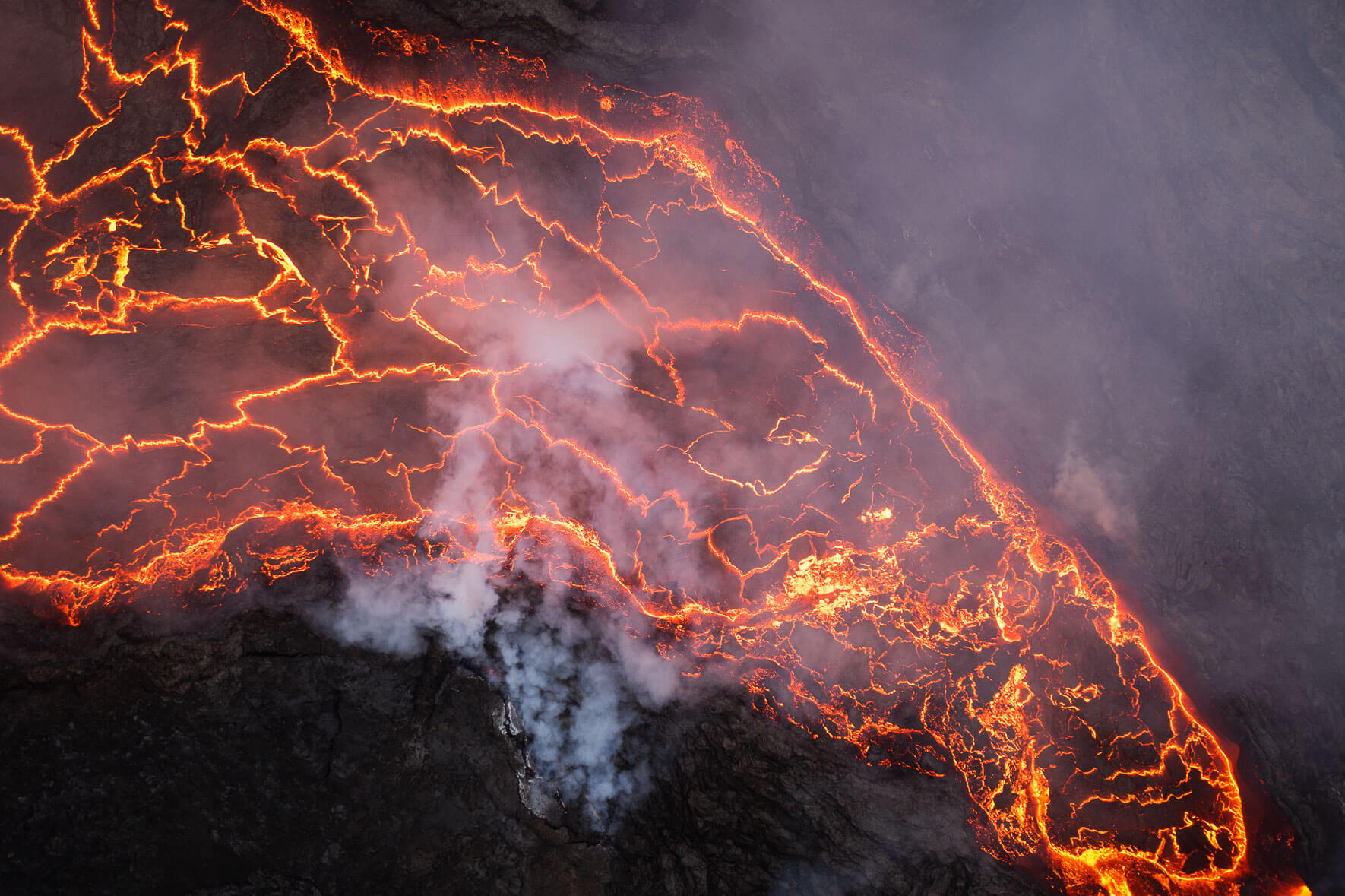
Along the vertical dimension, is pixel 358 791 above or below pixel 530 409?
below

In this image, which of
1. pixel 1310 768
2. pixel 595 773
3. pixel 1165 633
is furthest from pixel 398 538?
pixel 1310 768

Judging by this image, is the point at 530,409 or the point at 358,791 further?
the point at 530,409

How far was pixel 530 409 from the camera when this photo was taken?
5344mm

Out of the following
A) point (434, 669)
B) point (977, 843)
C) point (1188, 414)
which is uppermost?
point (1188, 414)

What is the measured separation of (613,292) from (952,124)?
9.88 ft

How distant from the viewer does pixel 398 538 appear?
533 cm

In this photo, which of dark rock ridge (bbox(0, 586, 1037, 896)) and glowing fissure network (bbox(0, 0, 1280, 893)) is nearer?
dark rock ridge (bbox(0, 586, 1037, 896))

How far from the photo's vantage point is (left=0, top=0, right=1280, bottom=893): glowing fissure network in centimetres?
436

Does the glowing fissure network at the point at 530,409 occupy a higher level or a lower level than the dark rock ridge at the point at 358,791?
higher

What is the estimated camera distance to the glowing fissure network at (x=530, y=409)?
436 cm

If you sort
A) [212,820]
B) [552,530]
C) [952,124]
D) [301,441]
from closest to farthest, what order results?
[212,820] < [952,124] < [301,441] < [552,530]

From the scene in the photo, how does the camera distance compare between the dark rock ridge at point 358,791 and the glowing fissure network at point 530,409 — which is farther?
the glowing fissure network at point 530,409

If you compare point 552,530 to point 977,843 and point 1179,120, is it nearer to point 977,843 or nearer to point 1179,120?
point 977,843

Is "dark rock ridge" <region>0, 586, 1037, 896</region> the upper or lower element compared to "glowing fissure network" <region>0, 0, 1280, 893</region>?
lower
